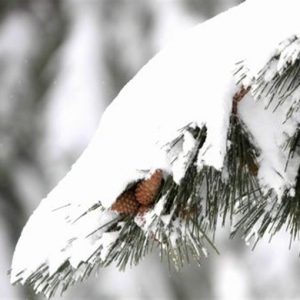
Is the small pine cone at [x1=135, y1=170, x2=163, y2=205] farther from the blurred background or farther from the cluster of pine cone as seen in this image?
the blurred background

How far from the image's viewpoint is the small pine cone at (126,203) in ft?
4.28

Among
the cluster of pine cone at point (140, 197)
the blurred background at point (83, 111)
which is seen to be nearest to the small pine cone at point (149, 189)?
the cluster of pine cone at point (140, 197)

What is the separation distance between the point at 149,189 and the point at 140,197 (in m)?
0.03

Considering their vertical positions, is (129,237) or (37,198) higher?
(129,237)

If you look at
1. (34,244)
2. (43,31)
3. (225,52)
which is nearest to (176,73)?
(225,52)

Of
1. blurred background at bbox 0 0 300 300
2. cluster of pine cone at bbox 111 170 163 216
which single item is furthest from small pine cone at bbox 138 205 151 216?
blurred background at bbox 0 0 300 300

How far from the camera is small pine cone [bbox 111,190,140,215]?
1304 mm

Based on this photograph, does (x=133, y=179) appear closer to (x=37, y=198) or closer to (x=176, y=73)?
(x=176, y=73)

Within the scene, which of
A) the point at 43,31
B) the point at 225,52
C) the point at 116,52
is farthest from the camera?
the point at 43,31

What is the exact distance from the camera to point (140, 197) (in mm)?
1301

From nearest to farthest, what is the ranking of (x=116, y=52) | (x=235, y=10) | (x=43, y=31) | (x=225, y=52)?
1. (x=225, y=52)
2. (x=235, y=10)
3. (x=116, y=52)
4. (x=43, y=31)

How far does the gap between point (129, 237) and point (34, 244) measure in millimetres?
183

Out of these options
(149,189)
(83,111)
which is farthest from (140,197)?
(83,111)

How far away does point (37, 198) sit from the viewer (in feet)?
21.3
